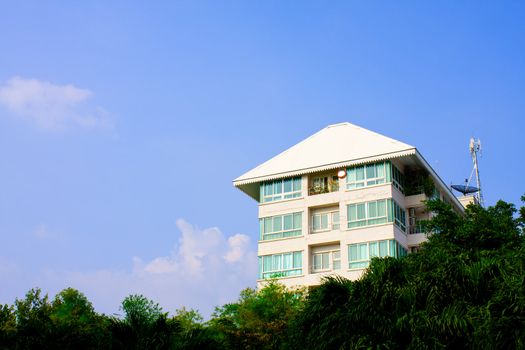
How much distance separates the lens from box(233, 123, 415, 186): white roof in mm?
46531

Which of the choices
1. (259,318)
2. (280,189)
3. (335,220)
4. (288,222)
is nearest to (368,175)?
(335,220)

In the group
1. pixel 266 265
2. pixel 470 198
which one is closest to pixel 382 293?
pixel 266 265

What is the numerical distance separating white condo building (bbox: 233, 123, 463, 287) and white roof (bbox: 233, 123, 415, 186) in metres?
0.06

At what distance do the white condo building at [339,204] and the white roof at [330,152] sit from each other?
6 centimetres

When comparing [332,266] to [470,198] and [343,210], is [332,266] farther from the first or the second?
[470,198]

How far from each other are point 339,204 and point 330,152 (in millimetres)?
3778

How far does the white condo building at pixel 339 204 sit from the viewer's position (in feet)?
149

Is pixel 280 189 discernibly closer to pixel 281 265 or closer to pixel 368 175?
pixel 281 265

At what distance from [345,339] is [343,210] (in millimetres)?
23372

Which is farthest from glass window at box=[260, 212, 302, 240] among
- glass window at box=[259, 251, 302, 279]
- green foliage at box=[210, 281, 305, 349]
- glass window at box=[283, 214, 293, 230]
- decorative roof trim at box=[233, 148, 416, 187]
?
green foliage at box=[210, 281, 305, 349]

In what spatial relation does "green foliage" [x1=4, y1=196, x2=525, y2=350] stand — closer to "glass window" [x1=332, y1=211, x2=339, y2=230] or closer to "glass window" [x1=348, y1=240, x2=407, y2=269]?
"glass window" [x1=348, y1=240, x2=407, y2=269]

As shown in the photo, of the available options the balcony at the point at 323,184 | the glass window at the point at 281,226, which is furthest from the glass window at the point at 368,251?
the balcony at the point at 323,184

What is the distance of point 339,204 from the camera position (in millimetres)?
46875

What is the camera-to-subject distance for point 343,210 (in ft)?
153
